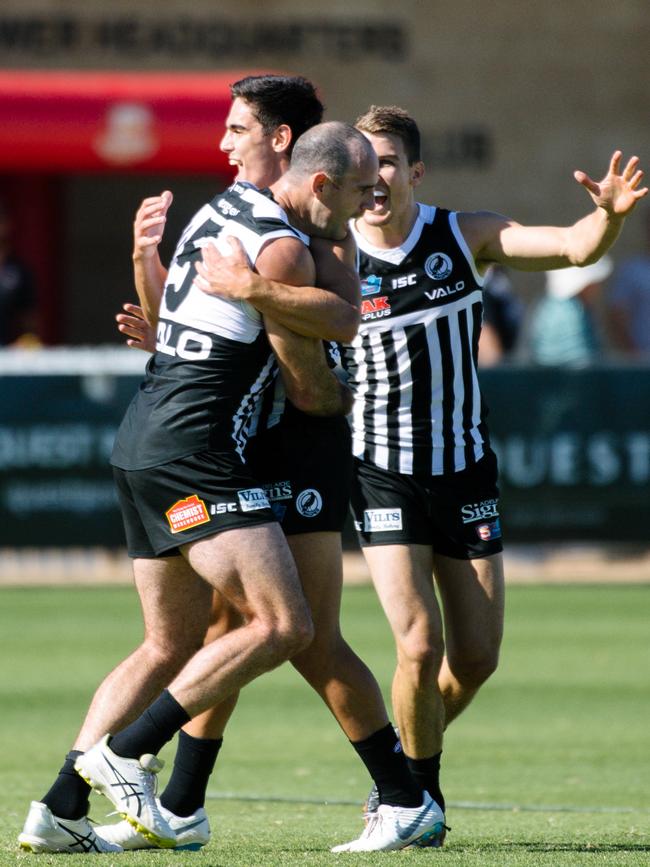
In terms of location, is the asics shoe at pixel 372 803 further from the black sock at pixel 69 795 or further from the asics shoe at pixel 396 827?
the black sock at pixel 69 795

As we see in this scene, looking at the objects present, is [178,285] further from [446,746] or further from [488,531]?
[446,746]

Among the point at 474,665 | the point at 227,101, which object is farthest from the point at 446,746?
the point at 227,101

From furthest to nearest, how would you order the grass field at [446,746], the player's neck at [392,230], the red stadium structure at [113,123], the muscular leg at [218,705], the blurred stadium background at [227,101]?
the blurred stadium background at [227,101] < the red stadium structure at [113,123] < the player's neck at [392,230] < the muscular leg at [218,705] < the grass field at [446,746]

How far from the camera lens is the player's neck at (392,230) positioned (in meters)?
7.03

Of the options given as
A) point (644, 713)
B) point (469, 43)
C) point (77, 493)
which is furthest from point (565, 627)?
point (469, 43)

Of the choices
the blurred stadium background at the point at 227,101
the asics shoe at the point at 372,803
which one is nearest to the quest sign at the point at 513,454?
the blurred stadium background at the point at 227,101

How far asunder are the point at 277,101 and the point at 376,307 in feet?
3.13

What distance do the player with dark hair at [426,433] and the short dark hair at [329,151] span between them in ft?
2.47

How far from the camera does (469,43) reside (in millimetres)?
21938

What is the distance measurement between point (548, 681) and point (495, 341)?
5.42 meters

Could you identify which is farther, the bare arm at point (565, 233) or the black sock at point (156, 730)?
the bare arm at point (565, 233)

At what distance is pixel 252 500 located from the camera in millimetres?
5918

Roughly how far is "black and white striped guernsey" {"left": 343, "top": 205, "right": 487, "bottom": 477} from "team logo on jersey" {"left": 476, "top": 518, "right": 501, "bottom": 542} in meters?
0.24

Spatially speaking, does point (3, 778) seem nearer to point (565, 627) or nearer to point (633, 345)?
point (565, 627)
